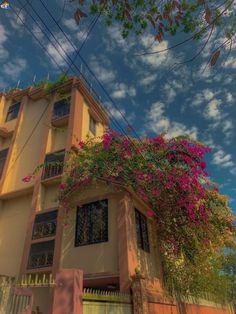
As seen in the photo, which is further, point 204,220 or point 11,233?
point 11,233

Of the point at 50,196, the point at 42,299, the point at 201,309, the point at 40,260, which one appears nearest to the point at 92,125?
the point at 50,196

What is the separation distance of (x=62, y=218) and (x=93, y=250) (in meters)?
2.40

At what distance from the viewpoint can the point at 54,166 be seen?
13.8m

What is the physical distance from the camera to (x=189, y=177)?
37.7ft

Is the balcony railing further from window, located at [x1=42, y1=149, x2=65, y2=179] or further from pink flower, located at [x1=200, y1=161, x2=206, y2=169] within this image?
pink flower, located at [x1=200, y1=161, x2=206, y2=169]

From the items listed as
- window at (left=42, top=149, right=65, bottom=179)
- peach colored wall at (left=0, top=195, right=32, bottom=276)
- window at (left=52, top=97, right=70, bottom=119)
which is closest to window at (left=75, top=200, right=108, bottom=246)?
window at (left=42, top=149, right=65, bottom=179)

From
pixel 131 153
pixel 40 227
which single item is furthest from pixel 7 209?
pixel 131 153

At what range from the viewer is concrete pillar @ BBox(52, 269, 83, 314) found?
18.4 feet

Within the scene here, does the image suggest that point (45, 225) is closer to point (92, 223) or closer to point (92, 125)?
point (92, 223)

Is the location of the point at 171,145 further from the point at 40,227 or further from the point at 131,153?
the point at 40,227

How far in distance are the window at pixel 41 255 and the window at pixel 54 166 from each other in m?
3.69

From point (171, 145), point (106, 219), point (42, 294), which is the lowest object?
point (42, 294)

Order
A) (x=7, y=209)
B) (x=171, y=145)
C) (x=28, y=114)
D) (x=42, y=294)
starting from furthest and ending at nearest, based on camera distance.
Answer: (x=28, y=114), (x=7, y=209), (x=171, y=145), (x=42, y=294)

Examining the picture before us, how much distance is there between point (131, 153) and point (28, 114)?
32.4 ft
